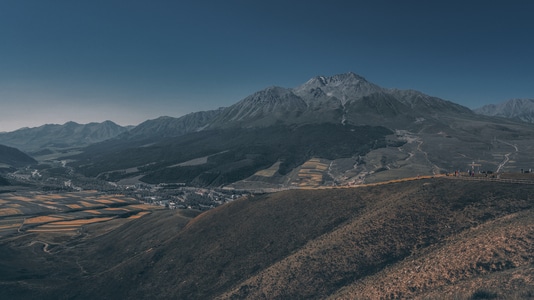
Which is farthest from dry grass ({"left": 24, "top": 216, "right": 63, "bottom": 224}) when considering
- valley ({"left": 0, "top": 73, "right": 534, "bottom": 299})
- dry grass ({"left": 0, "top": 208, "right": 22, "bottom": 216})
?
Answer: valley ({"left": 0, "top": 73, "right": 534, "bottom": 299})

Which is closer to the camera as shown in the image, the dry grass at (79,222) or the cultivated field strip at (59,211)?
the cultivated field strip at (59,211)

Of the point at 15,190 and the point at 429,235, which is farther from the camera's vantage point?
the point at 15,190

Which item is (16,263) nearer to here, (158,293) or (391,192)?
(158,293)

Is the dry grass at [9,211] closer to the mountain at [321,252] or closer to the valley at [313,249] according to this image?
the valley at [313,249]

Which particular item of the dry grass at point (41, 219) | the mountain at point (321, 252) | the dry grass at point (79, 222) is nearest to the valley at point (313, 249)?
the mountain at point (321, 252)

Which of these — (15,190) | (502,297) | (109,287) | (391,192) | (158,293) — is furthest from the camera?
(15,190)

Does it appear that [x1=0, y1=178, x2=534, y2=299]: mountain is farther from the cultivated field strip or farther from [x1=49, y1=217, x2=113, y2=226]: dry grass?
[x1=49, y1=217, x2=113, y2=226]: dry grass

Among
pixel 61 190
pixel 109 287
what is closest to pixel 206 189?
pixel 61 190

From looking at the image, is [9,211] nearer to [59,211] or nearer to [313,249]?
[59,211]
